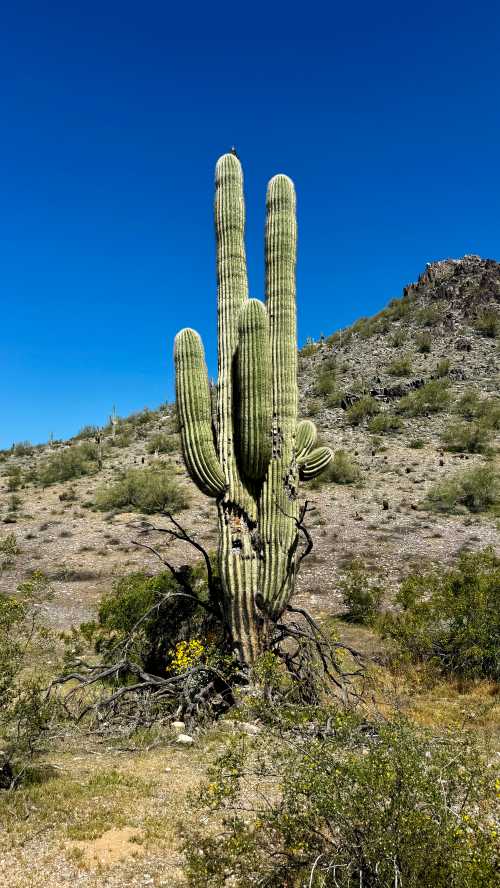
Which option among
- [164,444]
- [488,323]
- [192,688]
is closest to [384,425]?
[488,323]

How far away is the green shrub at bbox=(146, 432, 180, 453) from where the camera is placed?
28.4 metres

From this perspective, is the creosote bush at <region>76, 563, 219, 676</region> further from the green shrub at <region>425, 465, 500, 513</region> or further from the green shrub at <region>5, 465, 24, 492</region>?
the green shrub at <region>5, 465, 24, 492</region>

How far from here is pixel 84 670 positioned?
7.89m

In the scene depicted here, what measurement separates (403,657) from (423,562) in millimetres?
5804

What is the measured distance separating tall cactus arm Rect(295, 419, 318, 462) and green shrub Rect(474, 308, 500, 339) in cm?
2811

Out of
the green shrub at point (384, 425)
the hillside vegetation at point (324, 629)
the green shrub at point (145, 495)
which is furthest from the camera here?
the green shrub at point (384, 425)

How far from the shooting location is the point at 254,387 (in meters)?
6.63

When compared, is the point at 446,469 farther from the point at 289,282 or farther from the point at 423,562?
the point at 289,282

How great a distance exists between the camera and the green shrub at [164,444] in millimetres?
28422

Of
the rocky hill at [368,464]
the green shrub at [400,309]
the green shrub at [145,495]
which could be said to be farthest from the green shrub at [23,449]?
the green shrub at [400,309]

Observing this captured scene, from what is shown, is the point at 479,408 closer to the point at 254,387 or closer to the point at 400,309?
the point at 400,309

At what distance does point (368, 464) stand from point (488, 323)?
1467 centimetres

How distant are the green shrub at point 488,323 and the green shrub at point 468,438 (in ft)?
33.0

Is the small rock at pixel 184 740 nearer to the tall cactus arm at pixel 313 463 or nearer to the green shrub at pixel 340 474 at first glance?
the tall cactus arm at pixel 313 463
